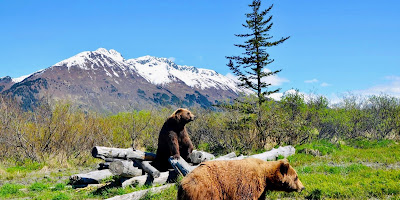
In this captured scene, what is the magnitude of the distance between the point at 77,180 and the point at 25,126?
779 cm

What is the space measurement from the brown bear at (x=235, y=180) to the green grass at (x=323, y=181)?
66.5 inches

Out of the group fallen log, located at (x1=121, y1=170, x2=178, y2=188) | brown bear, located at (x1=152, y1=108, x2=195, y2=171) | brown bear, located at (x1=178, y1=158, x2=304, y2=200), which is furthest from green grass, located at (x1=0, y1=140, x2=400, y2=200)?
brown bear, located at (x1=178, y1=158, x2=304, y2=200)

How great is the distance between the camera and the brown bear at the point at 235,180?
455 cm

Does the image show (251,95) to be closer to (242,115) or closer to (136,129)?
(242,115)

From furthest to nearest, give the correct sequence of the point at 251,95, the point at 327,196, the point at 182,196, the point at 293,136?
the point at 251,95, the point at 293,136, the point at 327,196, the point at 182,196

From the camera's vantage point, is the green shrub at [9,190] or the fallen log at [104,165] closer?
the green shrub at [9,190]

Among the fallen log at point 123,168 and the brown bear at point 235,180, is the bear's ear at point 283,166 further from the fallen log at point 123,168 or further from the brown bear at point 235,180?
the fallen log at point 123,168

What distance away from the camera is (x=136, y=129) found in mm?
19953

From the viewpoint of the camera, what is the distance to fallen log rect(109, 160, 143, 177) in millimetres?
8648

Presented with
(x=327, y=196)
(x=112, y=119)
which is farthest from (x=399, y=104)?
(x=112, y=119)

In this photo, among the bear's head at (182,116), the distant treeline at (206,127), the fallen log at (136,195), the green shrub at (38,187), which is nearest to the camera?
the fallen log at (136,195)

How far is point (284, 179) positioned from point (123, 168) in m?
5.40

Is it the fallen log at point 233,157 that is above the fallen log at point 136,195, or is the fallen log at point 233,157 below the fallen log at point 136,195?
above

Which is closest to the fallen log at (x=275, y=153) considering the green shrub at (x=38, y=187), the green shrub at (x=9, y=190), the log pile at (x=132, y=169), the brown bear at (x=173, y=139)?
the log pile at (x=132, y=169)
